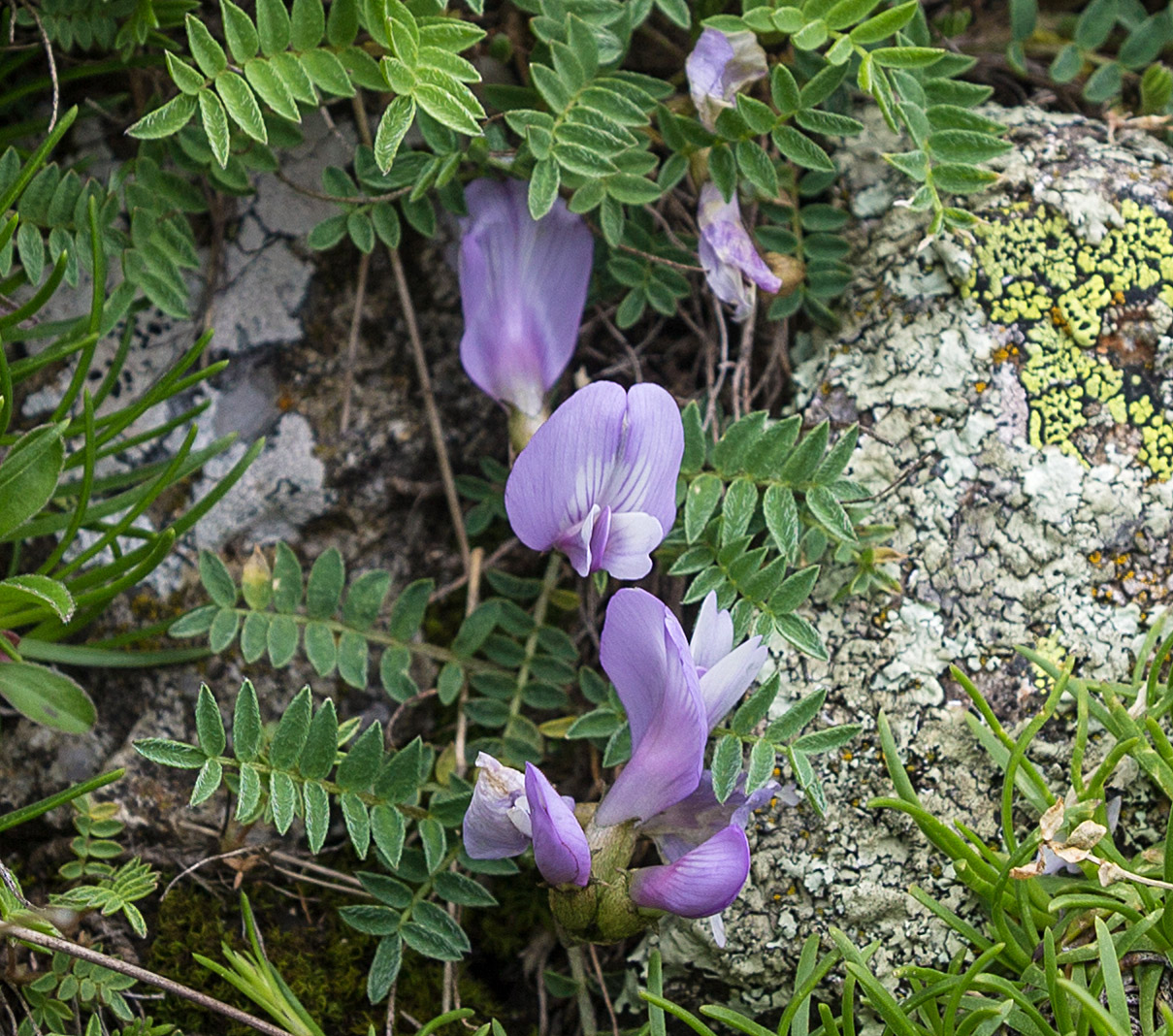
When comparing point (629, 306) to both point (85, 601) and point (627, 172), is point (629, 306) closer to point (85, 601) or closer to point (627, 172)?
point (627, 172)

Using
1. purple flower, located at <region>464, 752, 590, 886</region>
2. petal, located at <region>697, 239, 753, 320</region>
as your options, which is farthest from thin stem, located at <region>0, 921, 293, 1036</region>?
petal, located at <region>697, 239, 753, 320</region>

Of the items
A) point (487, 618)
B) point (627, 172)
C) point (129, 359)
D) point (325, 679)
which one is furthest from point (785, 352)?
point (129, 359)

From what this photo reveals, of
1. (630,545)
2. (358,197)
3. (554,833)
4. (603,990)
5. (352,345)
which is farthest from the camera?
(352,345)

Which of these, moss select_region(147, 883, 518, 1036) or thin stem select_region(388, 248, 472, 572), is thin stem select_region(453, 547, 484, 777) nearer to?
thin stem select_region(388, 248, 472, 572)

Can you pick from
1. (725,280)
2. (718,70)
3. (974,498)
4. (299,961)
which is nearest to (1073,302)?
(974,498)

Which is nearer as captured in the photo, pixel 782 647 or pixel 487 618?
pixel 782 647

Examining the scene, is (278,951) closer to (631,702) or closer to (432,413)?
(631,702)

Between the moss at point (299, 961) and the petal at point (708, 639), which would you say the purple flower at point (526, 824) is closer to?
the petal at point (708, 639)
